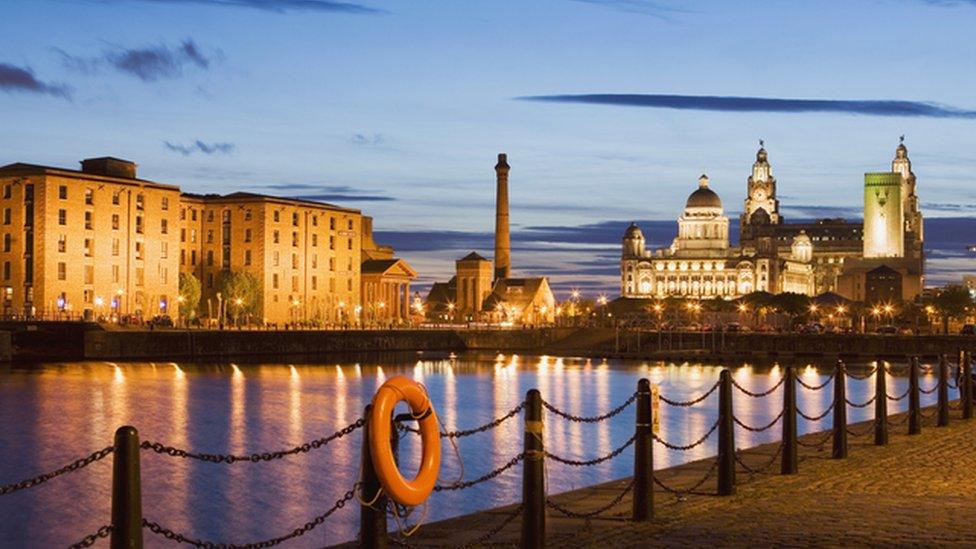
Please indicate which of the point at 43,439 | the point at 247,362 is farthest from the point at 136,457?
the point at 247,362

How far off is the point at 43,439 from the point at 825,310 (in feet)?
496

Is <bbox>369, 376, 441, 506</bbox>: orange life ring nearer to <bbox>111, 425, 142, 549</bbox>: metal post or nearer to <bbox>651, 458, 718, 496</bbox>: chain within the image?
<bbox>111, 425, 142, 549</bbox>: metal post

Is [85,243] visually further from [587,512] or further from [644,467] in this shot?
[644,467]

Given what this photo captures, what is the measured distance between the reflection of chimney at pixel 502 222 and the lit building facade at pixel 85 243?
2481 inches

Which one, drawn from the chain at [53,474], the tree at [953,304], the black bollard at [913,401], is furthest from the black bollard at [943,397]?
the tree at [953,304]

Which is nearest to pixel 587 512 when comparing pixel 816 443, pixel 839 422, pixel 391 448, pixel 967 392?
pixel 391 448

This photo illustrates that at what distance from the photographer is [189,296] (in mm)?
124562

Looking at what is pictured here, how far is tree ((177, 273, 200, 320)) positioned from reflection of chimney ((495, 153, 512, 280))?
58770 millimetres

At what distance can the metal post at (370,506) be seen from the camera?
11.0 meters

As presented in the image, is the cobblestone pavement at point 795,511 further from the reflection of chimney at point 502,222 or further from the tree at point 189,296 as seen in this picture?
the reflection of chimney at point 502,222

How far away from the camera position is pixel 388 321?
140750 millimetres

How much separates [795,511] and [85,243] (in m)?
104

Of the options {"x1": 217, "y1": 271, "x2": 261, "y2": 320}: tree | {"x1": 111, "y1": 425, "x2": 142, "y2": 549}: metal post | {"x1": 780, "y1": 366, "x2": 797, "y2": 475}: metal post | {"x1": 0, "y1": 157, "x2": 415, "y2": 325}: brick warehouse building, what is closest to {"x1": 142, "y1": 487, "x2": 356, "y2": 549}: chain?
{"x1": 111, "y1": 425, "x2": 142, "y2": 549}: metal post

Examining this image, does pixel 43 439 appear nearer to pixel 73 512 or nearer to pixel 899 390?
pixel 73 512
